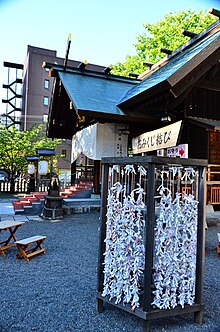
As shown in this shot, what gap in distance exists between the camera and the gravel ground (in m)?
2.68

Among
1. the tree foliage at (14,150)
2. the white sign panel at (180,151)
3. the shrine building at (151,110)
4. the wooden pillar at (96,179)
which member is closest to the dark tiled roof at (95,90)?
the shrine building at (151,110)

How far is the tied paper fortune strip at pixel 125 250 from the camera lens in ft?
8.91

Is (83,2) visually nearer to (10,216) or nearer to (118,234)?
(118,234)

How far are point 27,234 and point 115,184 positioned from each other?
425cm

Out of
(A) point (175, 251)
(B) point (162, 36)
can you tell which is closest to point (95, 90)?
(A) point (175, 251)

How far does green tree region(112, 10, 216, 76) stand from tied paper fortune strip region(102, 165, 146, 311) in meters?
18.1

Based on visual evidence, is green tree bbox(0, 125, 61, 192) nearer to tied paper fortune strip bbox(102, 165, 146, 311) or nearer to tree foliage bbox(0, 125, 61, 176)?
tree foliage bbox(0, 125, 61, 176)

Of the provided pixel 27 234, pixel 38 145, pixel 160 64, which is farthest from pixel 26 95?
pixel 27 234

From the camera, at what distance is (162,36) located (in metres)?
19.8

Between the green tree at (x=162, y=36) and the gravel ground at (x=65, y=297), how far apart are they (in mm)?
16973

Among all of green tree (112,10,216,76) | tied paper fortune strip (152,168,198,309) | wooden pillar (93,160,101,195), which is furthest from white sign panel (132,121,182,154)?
green tree (112,10,216,76)

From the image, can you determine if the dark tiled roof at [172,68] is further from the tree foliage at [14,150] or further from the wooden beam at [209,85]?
the tree foliage at [14,150]

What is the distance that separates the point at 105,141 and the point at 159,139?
2.34m

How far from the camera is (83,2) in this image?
4.35 metres
